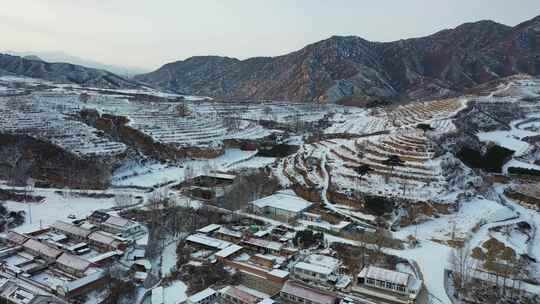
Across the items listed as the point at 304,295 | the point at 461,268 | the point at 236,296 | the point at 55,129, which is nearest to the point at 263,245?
the point at 236,296

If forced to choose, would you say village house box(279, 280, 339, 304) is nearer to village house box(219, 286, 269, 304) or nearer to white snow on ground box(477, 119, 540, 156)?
village house box(219, 286, 269, 304)

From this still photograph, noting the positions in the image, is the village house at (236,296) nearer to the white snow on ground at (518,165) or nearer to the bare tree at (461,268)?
the bare tree at (461,268)

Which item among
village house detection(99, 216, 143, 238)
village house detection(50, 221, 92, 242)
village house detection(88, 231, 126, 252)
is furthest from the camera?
village house detection(99, 216, 143, 238)

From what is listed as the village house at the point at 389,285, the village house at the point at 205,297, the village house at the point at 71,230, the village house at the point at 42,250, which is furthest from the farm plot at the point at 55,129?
the village house at the point at 389,285

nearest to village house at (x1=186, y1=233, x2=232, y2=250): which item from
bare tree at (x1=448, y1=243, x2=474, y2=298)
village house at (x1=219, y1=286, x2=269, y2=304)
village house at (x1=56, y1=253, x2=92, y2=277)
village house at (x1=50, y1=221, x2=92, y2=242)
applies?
village house at (x1=219, y1=286, x2=269, y2=304)

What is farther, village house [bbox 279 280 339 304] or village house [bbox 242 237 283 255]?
village house [bbox 242 237 283 255]
